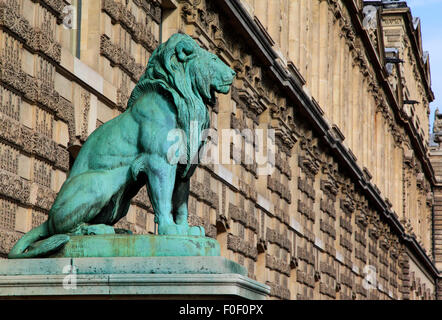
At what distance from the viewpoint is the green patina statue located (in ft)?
25.0

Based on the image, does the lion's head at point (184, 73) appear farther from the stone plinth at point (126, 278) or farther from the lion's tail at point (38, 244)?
the stone plinth at point (126, 278)

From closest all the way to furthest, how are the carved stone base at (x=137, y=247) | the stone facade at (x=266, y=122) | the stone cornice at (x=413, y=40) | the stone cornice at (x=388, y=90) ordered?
1. the carved stone base at (x=137, y=247)
2. the stone facade at (x=266, y=122)
3. the stone cornice at (x=388, y=90)
4. the stone cornice at (x=413, y=40)

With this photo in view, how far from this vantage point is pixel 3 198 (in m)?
11.9

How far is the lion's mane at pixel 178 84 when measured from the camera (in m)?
7.67

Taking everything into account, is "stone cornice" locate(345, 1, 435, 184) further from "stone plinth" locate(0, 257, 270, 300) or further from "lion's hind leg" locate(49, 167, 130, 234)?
"stone plinth" locate(0, 257, 270, 300)

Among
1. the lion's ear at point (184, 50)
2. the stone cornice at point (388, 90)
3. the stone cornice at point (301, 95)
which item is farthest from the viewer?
the stone cornice at point (388, 90)

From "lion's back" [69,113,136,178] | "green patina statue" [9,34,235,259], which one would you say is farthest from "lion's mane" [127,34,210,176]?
"lion's back" [69,113,136,178]

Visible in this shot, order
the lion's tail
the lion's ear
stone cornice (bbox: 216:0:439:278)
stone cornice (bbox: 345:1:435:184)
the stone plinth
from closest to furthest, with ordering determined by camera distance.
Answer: the stone plinth → the lion's tail → the lion's ear → stone cornice (bbox: 216:0:439:278) → stone cornice (bbox: 345:1:435:184)

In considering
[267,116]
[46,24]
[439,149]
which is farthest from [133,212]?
[439,149]

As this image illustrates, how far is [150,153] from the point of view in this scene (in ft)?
25.0

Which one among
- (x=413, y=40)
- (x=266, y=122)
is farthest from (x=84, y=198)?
(x=413, y=40)

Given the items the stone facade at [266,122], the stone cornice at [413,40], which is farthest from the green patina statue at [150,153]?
the stone cornice at [413,40]

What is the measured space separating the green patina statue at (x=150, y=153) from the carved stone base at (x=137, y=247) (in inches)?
15.9
